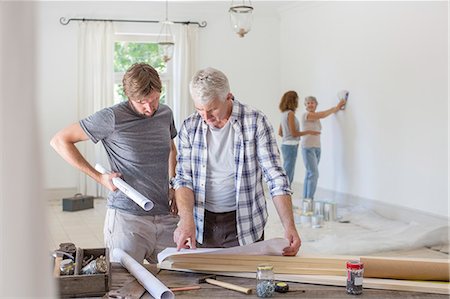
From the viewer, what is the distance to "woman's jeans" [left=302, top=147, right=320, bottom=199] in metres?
8.26

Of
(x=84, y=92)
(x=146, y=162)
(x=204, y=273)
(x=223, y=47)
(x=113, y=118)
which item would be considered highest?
(x=223, y=47)

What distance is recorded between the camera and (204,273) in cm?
224

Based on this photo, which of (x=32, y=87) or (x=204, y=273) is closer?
(x=32, y=87)

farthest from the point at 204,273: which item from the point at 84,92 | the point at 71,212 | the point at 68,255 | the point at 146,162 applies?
the point at 84,92

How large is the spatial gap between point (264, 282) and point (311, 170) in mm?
6370

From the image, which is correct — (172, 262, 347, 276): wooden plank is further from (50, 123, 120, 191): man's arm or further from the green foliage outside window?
the green foliage outside window

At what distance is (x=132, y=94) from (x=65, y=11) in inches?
291

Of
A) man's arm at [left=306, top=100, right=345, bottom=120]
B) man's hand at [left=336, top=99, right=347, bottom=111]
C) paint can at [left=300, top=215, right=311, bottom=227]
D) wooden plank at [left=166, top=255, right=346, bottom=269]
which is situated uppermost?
man's hand at [left=336, top=99, right=347, bottom=111]

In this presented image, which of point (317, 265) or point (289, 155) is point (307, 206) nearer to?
point (289, 155)

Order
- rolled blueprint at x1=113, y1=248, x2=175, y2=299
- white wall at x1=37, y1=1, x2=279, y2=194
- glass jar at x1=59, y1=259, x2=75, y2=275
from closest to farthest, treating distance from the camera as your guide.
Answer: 1. rolled blueprint at x1=113, y1=248, x2=175, y2=299
2. glass jar at x1=59, y1=259, x2=75, y2=275
3. white wall at x1=37, y1=1, x2=279, y2=194

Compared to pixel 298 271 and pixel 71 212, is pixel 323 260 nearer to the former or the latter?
pixel 298 271

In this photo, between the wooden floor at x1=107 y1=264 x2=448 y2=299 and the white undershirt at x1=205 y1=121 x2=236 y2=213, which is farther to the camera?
the white undershirt at x1=205 y1=121 x2=236 y2=213

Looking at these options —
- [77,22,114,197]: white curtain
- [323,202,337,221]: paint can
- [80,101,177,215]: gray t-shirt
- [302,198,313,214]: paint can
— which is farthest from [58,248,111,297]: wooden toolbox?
[77,22,114,197]: white curtain

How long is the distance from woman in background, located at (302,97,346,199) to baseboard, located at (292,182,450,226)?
Answer: 0.46 metres
